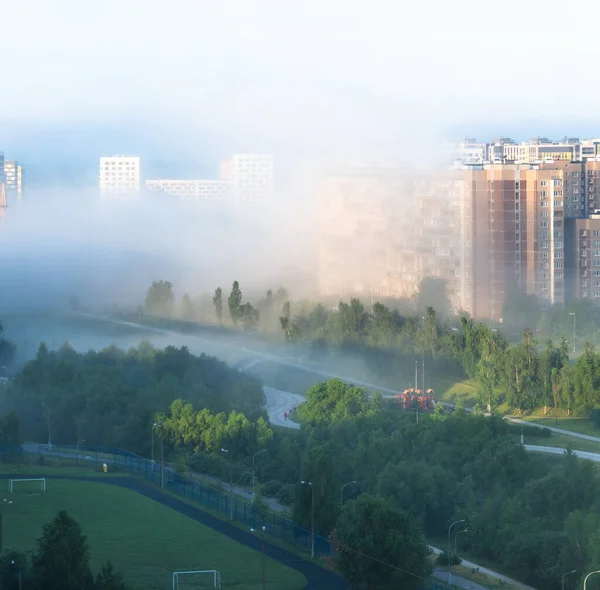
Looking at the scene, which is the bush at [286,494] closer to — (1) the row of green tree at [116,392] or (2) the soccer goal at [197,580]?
(1) the row of green tree at [116,392]

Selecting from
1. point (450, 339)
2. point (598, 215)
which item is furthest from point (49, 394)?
point (598, 215)

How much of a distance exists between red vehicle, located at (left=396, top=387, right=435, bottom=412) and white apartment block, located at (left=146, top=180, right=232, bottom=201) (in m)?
22.5

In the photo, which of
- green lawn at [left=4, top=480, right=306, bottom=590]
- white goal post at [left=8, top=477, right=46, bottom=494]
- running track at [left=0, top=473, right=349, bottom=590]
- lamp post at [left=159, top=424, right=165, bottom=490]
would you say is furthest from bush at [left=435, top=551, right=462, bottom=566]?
white goal post at [left=8, top=477, right=46, bottom=494]

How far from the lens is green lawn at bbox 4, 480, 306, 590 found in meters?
12.8

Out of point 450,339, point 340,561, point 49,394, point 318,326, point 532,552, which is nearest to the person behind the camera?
point 340,561

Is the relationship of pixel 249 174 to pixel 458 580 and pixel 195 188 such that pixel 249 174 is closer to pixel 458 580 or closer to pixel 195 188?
pixel 195 188

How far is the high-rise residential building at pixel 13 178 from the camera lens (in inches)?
1758

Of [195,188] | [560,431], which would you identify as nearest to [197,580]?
[560,431]

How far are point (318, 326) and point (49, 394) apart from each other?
25.0 ft

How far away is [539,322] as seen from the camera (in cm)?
2947

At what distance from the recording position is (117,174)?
4634cm

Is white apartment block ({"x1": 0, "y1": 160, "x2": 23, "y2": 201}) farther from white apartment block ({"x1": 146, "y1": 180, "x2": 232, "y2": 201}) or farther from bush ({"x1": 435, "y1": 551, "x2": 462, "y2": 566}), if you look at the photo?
bush ({"x1": 435, "y1": 551, "x2": 462, "y2": 566})

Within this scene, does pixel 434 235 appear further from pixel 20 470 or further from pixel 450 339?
pixel 20 470

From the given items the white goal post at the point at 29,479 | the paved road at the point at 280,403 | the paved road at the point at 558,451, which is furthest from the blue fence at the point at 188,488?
the paved road at the point at 558,451
